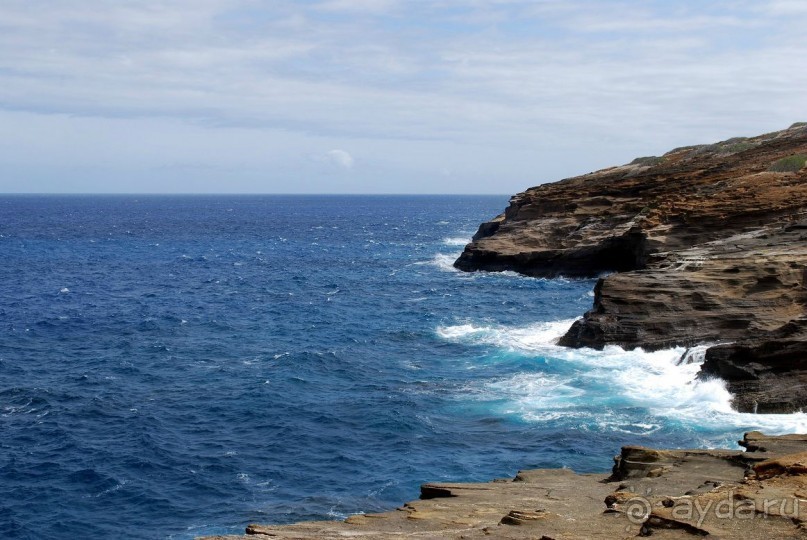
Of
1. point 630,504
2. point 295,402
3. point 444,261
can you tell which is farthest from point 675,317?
point 444,261

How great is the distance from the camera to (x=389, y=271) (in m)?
91.8

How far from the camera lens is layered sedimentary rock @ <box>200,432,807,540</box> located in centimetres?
1692

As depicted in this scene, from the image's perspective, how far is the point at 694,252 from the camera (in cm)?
5181

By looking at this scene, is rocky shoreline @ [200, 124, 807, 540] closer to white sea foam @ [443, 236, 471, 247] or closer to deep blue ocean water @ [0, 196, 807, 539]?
deep blue ocean water @ [0, 196, 807, 539]

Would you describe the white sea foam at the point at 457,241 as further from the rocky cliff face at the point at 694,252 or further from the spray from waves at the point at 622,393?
the spray from waves at the point at 622,393

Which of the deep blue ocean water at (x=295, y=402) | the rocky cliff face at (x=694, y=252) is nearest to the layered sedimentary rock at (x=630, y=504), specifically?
the deep blue ocean water at (x=295, y=402)

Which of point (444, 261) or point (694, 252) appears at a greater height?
point (694, 252)

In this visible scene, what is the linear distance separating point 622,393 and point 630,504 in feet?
68.6

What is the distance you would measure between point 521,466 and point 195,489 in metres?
12.2

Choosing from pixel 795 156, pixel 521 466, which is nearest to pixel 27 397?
pixel 521 466

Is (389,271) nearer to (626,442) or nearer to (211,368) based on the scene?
(211,368)

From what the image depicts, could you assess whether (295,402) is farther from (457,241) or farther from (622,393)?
(457,241)

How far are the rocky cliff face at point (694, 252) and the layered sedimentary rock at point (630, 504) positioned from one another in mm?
12651

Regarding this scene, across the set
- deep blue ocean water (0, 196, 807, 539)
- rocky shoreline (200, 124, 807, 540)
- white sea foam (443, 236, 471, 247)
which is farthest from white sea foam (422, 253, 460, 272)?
white sea foam (443, 236, 471, 247)
